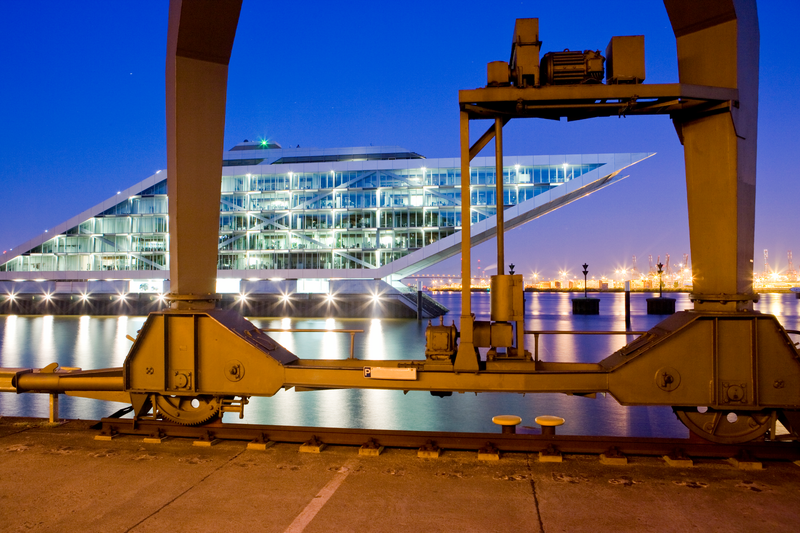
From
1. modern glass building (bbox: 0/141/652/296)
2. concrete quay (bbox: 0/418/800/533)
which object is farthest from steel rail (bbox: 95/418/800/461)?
modern glass building (bbox: 0/141/652/296)

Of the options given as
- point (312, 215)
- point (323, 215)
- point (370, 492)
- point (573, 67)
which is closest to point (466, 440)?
point (370, 492)

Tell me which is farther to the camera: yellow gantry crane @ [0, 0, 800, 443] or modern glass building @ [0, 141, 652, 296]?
modern glass building @ [0, 141, 652, 296]

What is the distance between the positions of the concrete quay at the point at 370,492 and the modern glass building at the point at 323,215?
1755 inches

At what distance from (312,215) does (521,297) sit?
55.9 m

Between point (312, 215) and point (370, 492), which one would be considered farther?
point (312, 215)

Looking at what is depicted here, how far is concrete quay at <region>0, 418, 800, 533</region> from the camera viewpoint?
424 cm

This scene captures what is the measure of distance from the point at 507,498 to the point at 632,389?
6.39ft

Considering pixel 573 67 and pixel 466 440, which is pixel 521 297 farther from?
pixel 573 67

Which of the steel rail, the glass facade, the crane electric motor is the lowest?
the steel rail

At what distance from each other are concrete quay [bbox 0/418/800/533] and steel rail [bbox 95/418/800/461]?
15 centimetres

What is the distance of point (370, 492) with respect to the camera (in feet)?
15.8

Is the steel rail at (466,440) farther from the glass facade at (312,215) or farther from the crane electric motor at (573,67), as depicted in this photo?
the glass facade at (312,215)

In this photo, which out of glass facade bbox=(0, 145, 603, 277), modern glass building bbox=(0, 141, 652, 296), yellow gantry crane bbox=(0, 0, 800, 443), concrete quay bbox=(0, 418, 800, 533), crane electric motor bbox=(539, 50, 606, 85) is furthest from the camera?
glass facade bbox=(0, 145, 603, 277)

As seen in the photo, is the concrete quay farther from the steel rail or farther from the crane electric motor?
the crane electric motor
